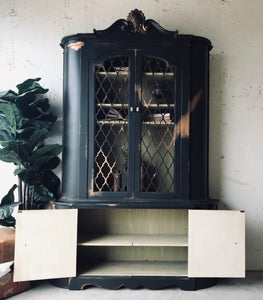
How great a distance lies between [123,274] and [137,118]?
122 cm

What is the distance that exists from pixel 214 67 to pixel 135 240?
1730 mm

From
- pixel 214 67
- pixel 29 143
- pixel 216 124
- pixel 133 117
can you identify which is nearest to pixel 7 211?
pixel 29 143

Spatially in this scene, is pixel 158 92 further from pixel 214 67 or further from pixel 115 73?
pixel 214 67

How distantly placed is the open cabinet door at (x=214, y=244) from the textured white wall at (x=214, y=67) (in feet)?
1.95

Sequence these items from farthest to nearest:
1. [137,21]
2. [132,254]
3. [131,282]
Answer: [132,254] → [137,21] → [131,282]

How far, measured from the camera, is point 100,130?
8.49 ft

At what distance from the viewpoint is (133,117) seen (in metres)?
2.57

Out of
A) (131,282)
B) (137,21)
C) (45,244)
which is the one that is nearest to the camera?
(45,244)

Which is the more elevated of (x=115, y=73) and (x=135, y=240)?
(x=115, y=73)

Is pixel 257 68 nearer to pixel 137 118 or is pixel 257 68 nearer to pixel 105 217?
pixel 137 118

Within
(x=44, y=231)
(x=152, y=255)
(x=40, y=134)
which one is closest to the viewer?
(x=44, y=231)

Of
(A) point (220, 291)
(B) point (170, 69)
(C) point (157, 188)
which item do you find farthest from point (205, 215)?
(B) point (170, 69)
